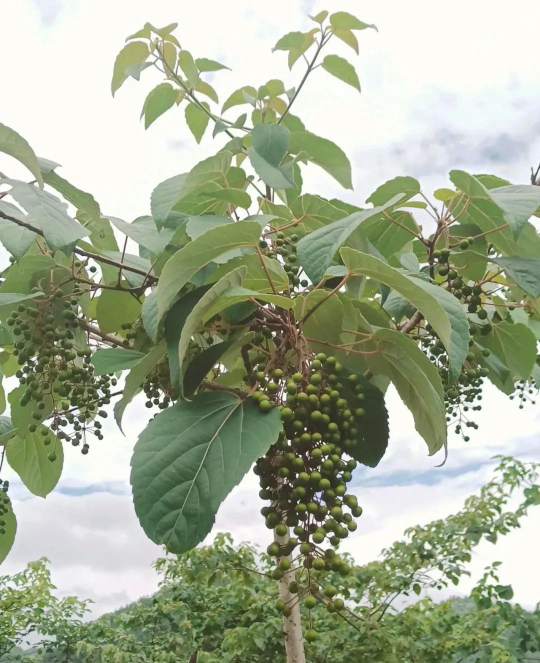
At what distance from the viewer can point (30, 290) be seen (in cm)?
121

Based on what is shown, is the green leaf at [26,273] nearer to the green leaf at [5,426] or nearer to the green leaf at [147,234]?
the green leaf at [147,234]

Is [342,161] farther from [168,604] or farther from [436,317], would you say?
[168,604]

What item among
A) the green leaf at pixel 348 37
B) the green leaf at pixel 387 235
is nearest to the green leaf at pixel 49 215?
the green leaf at pixel 387 235

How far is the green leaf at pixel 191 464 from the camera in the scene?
0.69m

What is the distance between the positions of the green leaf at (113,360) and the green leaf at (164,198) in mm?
221

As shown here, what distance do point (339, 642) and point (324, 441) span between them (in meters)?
Result: 2.77

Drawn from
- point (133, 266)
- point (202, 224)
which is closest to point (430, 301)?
point (202, 224)

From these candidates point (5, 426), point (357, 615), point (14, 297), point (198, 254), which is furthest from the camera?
point (357, 615)

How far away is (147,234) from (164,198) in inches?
2.9

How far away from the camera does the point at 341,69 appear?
1563mm

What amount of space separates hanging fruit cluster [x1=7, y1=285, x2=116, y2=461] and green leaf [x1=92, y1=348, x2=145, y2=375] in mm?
230

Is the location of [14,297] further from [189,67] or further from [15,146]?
[189,67]

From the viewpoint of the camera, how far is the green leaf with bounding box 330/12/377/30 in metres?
1.50

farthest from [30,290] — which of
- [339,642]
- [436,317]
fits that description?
[339,642]
